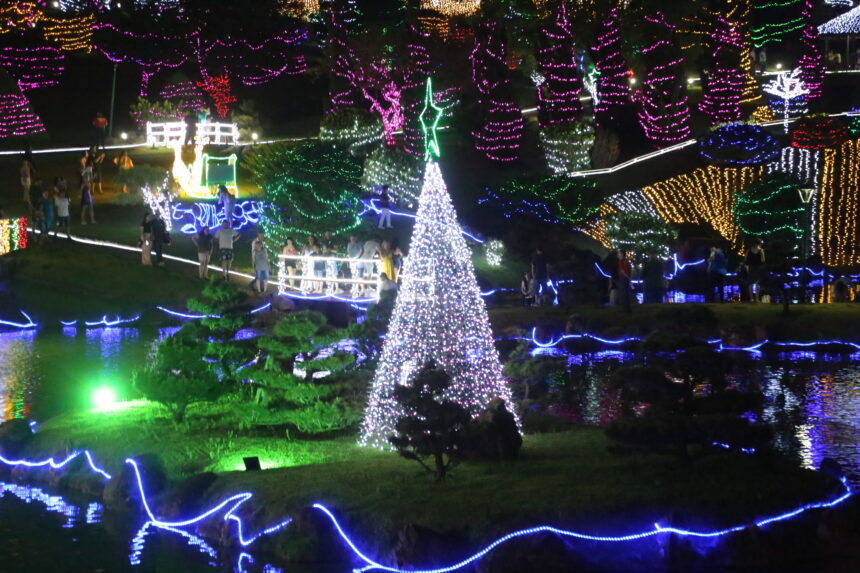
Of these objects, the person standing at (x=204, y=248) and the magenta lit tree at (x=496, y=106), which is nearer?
the person standing at (x=204, y=248)

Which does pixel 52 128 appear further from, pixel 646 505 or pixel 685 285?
pixel 646 505

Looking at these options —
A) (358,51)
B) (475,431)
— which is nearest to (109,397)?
(475,431)

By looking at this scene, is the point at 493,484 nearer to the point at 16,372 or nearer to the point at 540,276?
the point at 16,372

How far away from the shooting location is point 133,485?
455 inches

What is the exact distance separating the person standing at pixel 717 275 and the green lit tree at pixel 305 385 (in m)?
13.1

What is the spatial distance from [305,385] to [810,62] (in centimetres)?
3869

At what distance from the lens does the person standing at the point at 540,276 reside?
79.5ft

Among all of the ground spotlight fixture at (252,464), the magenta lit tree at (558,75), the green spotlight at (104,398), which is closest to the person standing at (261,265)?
the green spotlight at (104,398)

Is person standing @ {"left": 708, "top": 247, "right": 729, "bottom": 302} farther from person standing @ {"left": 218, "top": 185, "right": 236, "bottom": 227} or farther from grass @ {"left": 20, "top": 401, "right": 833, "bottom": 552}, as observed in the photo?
grass @ {"left": 20, "top": 401, "right": 833, "bottom": 552}

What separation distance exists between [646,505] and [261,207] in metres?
Result: 20.9

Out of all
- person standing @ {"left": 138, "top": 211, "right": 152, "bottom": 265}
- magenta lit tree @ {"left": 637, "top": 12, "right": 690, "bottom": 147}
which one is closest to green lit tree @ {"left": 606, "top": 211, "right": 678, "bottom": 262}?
person standing @ {"left": 138, "top": 211, "right": 152, "bottom": 265}

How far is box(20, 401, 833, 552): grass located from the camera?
9.62 m

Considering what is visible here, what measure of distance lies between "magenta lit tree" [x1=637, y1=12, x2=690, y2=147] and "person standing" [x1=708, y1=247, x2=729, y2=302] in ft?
63.9

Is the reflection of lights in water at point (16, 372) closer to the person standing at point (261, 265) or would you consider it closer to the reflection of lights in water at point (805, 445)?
the person standing at point (261, 265)
